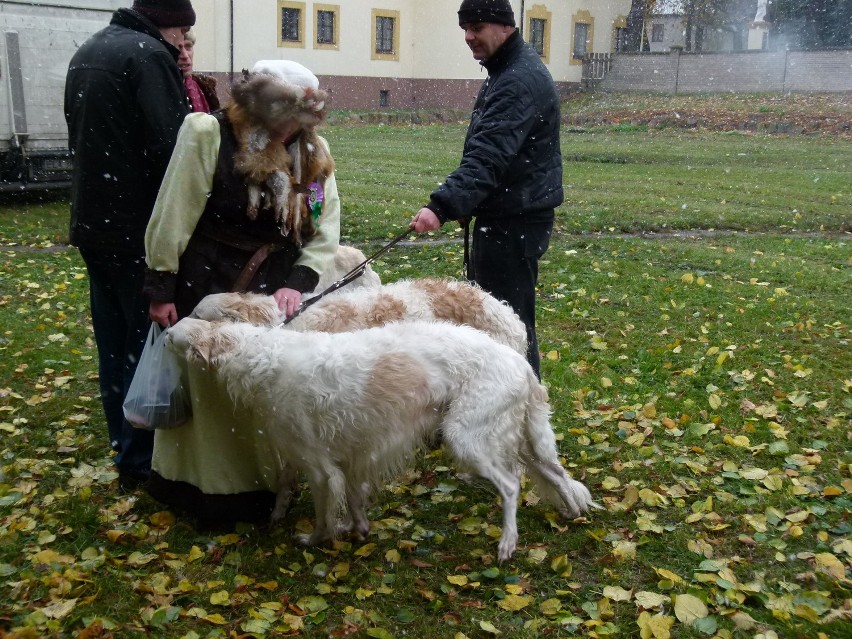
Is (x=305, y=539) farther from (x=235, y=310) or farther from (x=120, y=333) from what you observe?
(x=120, y=333)

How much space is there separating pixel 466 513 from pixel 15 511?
7.27 ft

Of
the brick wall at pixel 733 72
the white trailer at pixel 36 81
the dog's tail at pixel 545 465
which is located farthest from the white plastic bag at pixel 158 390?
the brick wall at pixel 733 72

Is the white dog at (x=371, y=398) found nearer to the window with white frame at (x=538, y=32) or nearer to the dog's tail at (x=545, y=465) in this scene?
the dog's tail at (x=545, y=465)

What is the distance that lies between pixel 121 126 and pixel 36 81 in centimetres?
1016

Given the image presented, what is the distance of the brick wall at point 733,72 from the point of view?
37938 millimetres

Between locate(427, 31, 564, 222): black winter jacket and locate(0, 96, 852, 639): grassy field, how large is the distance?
1.50 meters

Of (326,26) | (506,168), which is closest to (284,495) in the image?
(506,168)

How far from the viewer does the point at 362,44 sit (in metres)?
36.6

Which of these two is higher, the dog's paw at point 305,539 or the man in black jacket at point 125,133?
the man in black jacket at point 125,133

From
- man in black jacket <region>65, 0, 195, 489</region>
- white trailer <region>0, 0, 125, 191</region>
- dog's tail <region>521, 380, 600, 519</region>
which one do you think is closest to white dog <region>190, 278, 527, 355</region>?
dog's tail <region>521, 380, 600, 519</region>

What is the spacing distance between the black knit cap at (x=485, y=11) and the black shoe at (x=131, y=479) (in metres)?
2.87

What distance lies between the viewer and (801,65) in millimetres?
38750

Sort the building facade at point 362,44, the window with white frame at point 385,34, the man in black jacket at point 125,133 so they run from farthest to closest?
1. the window with white frame at point 385,34
2. the building facade at point 362,44
3. the man in black jacket at point 125,133

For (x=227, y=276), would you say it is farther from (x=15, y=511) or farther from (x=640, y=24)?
(x=640, y=24)
